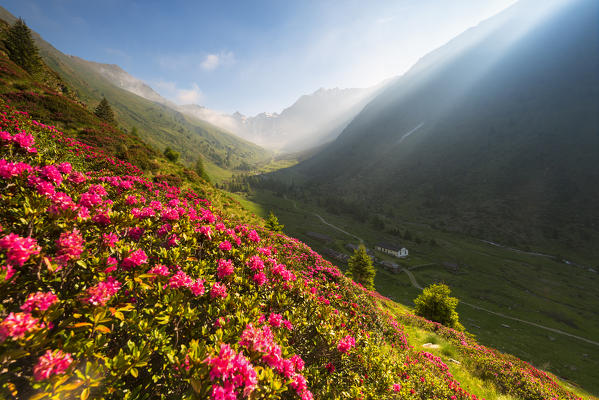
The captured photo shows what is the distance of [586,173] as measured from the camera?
13550 cm

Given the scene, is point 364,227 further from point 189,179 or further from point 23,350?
point 23,350

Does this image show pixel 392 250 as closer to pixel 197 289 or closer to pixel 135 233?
pixel 197 289

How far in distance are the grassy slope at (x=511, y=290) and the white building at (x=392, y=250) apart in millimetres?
3422

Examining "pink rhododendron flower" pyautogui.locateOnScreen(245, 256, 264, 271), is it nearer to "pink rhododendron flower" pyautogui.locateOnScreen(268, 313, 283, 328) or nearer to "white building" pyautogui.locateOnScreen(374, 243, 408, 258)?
"pink rhododendron flower" pyautogui.locateOnScreen(268, 313, 283, 328)

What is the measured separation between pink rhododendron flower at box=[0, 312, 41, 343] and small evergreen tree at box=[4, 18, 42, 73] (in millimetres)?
61049

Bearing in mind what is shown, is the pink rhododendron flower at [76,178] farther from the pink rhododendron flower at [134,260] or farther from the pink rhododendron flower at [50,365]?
the pink rhododendron flower at [50,365]

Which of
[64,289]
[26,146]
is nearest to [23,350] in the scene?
[64,289]

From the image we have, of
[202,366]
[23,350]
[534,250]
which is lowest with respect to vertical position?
[534,250]

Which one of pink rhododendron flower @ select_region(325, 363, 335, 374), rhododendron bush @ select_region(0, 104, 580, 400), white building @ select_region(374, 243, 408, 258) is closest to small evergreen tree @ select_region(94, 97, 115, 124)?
rhododendron bush @ select_region(0, 104, 580, 400)

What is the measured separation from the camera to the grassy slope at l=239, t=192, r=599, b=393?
40750 millimetres

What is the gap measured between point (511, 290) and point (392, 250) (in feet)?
116

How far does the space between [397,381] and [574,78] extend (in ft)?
1002

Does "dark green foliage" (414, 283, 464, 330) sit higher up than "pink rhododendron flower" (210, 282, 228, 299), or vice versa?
"pink rhododendron flower" (210, 282, 228, 299)

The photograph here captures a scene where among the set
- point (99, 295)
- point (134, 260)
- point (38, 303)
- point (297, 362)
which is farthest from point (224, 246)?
point (38, 303)
